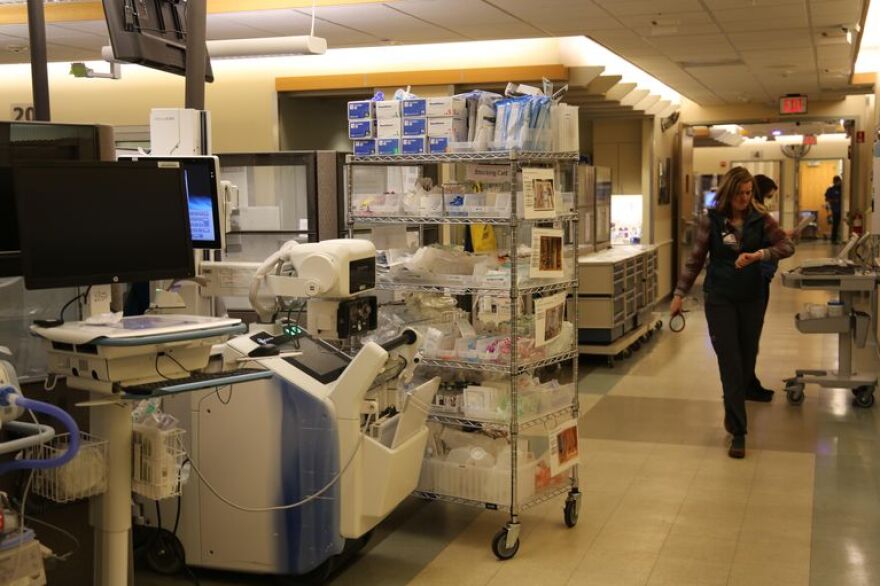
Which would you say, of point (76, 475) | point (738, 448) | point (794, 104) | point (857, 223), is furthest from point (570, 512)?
point (794, 104)

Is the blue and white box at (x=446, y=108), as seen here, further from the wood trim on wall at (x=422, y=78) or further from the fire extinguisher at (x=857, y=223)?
the fire extinguisher at (x=857, y=223)

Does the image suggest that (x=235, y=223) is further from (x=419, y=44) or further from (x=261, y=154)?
(x=419, y=44)

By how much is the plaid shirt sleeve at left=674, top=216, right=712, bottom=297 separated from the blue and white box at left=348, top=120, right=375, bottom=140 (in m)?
2.31

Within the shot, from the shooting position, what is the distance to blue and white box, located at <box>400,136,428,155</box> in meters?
4.83

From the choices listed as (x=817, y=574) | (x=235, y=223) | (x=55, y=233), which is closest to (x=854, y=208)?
(x=235, y=223)

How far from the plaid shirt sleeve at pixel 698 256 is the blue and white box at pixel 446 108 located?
2.11 metres

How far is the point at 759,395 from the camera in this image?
7867 mm

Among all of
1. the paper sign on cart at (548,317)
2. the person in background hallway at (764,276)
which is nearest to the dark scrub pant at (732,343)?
the person in background hallway at (764,276)

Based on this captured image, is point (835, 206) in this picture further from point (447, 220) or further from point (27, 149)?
point (27, 149)

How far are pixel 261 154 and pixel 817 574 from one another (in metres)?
4.18

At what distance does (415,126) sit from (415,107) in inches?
3.4

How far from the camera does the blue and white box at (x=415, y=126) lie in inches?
190

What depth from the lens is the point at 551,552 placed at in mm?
4680

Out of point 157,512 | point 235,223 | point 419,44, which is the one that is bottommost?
point 157,512
